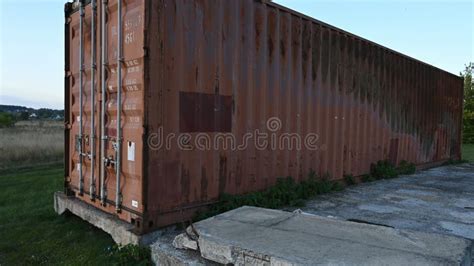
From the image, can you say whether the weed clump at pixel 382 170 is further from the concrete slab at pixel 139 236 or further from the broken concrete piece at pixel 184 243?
the broken concrete piece at pixel 184 243

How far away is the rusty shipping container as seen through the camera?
4.18 m

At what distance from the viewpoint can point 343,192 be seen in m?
6.89

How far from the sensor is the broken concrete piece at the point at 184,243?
3.49 meters

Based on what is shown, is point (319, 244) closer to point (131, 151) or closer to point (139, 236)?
point (139, 236)

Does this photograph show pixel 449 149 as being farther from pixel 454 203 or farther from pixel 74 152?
pixel 74 152

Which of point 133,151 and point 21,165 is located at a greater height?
point 133,151

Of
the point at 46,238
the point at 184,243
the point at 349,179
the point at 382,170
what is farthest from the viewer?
the point at 382,170

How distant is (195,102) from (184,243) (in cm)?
175

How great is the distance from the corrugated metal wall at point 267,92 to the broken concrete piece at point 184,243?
2.06 ft

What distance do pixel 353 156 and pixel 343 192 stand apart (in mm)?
1091

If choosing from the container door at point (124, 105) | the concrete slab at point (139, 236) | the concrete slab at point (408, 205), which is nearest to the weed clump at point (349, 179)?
the concrete slab at point (408, 205)

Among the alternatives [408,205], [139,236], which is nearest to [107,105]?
[139,236]

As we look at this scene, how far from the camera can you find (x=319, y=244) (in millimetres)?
3090

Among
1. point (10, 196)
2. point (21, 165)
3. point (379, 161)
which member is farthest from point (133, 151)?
point (21, 165)
